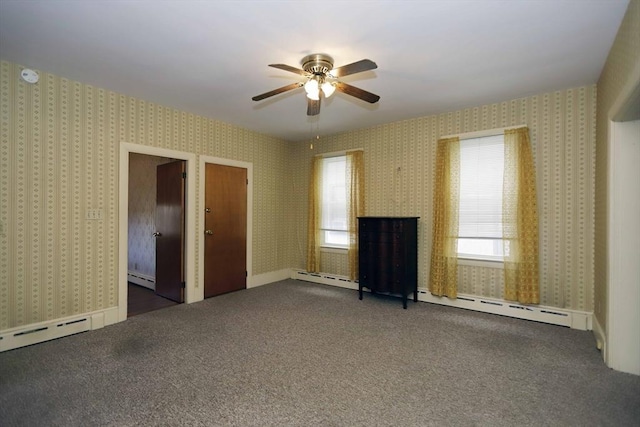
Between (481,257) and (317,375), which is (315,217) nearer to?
(481,257)

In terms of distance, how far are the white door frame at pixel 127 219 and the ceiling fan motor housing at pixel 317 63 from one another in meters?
2.29

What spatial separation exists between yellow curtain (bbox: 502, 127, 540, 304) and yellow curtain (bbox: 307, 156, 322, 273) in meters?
2.71

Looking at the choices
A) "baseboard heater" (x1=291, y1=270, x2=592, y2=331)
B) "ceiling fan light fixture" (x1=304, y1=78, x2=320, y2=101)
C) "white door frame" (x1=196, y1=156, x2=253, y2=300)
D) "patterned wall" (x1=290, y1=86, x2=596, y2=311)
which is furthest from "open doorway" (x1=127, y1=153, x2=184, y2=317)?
"baseboard heater" (x1=291, y1=270, x2=592, y2=331)

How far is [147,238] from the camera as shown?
5078 millimetres

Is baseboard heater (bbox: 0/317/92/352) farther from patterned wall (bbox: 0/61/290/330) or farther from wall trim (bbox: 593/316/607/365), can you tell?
wall trim (bbox: 593/316/607/365)

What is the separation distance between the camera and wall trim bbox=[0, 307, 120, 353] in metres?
2.75

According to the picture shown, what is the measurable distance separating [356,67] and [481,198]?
2540 mm

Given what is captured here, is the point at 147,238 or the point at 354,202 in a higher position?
the point at 354,202

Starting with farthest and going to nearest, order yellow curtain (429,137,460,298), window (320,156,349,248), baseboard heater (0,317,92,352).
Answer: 1. window (320,156,349,248)
2. yellow curtain (429,137,460,298)
3. baseboard heater (0,317,92,352)

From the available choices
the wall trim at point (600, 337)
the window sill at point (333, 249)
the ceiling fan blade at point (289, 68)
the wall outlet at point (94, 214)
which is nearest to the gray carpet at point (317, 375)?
the wall trim at point (600, 337)

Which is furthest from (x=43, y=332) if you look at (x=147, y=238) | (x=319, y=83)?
(x=319, y=83)

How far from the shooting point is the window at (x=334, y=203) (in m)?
5.08

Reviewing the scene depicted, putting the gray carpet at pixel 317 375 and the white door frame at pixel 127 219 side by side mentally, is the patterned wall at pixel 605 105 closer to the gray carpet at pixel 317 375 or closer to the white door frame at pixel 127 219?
the gray carpet at pixel 317 375

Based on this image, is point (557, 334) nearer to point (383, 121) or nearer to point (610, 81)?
point (610, 81)
